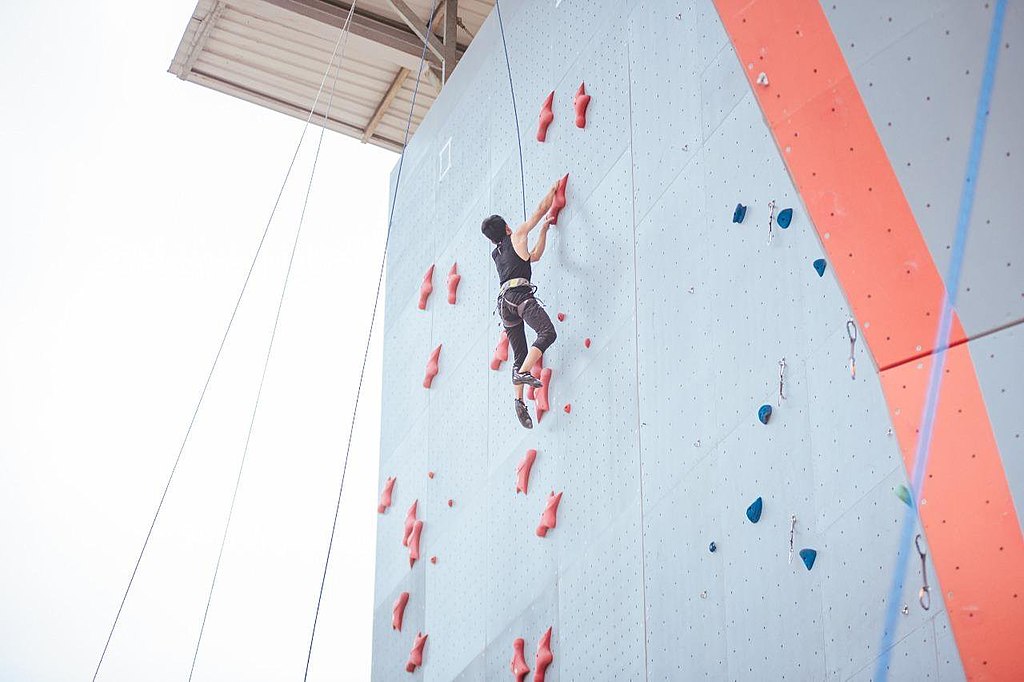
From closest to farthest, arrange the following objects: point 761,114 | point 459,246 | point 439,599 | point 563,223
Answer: point 761,114 < point 563,223 < point 439,599 < point 459,246

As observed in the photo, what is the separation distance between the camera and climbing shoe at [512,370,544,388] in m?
4.96

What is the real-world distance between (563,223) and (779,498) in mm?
2020

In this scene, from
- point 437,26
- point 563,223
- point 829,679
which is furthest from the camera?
point 437,26

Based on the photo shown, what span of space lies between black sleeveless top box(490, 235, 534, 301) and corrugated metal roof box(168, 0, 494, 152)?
10.6 feet

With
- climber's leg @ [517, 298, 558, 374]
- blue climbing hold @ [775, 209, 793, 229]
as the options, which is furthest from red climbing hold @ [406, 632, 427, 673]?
blue climbing hold @ [775, 209, 793, 229]

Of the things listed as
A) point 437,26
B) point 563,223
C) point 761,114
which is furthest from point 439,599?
point 437,26

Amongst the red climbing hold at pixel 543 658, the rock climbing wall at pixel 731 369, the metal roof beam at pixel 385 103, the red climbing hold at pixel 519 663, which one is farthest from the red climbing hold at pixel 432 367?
the metal roof beam at pixel 385 103

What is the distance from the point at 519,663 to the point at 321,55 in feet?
18.7

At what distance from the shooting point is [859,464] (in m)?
3.21

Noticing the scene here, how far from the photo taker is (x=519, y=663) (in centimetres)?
477

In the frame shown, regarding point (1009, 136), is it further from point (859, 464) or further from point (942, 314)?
point (859, 464)

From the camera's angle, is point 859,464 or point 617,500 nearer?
point 859,464

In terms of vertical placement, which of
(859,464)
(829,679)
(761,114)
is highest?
(761,114)

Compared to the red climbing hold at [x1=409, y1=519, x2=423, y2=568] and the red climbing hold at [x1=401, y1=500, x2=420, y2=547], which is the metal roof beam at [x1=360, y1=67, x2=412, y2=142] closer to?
the red climbing hold at [x1=401, y1=500, x2=420, y2=547]
